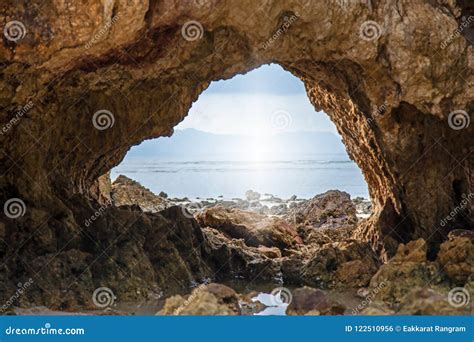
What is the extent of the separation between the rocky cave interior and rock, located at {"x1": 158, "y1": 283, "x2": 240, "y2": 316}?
336cm

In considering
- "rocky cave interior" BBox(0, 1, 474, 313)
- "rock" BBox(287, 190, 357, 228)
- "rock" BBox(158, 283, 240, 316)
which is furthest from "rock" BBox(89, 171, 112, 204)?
"rock" BBox(158, 283, 240, 316)

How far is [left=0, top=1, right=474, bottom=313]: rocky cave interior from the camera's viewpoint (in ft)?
41.5

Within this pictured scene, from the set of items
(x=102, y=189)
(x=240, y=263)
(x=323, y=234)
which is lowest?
(x=240, y=263)

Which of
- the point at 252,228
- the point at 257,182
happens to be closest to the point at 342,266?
the point at 252,228

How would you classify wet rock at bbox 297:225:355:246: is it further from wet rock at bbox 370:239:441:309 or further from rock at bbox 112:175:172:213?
wet rock at bbox 370:239:441:309

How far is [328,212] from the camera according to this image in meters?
24.4

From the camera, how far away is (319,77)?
1684 centimetres

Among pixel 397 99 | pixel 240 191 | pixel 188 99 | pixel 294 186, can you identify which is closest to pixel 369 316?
pixel 397 99

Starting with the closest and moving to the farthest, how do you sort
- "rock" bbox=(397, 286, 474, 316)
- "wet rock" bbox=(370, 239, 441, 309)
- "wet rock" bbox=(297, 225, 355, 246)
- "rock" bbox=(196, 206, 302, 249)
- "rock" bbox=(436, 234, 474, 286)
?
1. "rock" bbox=(397, 286, 474, 316)
2. "wet rock" bbox=(370, 239, 441, 309)
3. "rock" bbox=(436, 234, 474, 286)
4. "rock" bbox=(196, 206, 302, 249)
5. "wet rock" bbox=(297, 225, 355, 246)

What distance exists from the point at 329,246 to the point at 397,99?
12.9ft

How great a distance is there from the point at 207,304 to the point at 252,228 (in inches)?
468

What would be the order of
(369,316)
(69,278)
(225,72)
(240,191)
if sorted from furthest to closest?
(240,191)
(225,72)
(69,278)
(369,316)

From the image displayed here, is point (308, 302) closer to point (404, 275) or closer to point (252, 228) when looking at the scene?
point (404, 275)

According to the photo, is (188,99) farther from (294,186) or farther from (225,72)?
(294,186)
